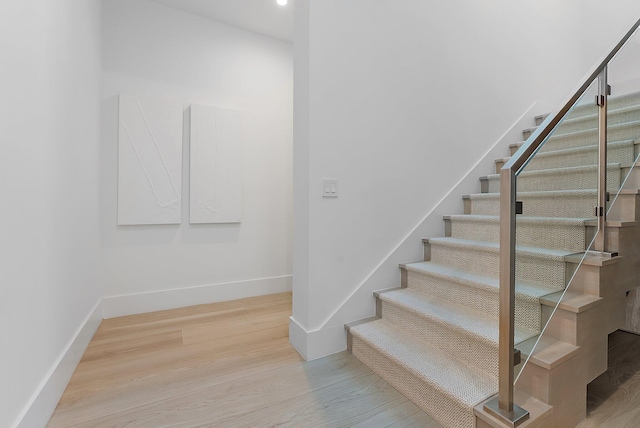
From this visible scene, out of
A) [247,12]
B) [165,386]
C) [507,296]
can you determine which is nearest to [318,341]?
[165,386]

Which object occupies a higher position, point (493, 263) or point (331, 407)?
point (493, 263)

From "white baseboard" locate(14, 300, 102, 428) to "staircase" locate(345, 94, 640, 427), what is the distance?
1.56 m

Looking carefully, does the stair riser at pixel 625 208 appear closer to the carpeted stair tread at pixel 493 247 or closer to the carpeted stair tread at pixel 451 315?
the carpeted stair tread at pixel 493 247

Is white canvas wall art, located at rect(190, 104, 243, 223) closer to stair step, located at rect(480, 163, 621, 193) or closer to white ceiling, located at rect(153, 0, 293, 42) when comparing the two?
white ceiling, located at rect(153, 0, 293, 42)

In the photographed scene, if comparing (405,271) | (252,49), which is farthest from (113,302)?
(252,49)

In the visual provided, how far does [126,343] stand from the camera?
213cm

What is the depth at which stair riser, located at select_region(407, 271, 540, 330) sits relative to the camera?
122cm

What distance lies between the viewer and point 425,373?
4.80 ft

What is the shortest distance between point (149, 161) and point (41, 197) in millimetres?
1448

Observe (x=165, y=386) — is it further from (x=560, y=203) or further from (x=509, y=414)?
(x=560, y=203)

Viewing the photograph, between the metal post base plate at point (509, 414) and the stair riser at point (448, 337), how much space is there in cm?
25

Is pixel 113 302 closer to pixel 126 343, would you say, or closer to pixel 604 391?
pixel 126 343

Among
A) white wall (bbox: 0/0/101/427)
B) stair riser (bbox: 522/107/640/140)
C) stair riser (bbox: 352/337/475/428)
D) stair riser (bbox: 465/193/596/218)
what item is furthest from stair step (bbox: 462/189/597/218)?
white wall (bbox: 0/0/101/427)

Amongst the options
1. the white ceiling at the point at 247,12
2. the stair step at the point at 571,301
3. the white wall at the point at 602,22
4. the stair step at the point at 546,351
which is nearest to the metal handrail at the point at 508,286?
the stair step at the point at 546,351
